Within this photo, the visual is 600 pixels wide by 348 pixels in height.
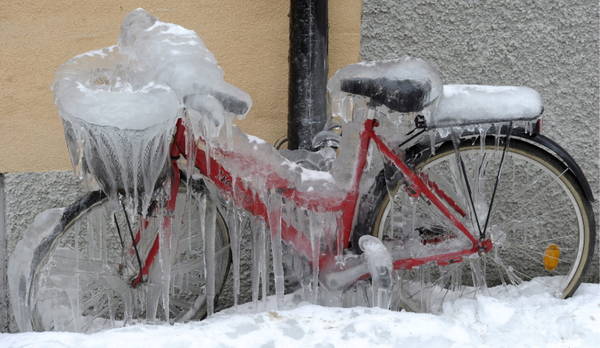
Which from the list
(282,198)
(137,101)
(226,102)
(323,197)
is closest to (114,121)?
(137,101)

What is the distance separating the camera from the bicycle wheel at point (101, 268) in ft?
9.36

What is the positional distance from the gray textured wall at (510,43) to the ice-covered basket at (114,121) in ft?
4.97

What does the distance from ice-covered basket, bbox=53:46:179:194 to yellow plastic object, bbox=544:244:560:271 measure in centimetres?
231

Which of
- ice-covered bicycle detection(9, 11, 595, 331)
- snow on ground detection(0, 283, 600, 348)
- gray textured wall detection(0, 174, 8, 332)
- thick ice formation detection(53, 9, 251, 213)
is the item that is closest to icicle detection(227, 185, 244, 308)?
ice-covered bicycle detection(9, 11, 595, 331)

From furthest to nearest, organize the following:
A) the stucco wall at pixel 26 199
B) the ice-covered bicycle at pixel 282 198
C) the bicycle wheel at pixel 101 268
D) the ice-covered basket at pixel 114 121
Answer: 1. the stucco wall at pixel 26 199
2. the bicycle wheel at pixel 101 268
3. the ice-covered bicycle at pixel 282 198
4. the ice-covered basket at pixel 114 121

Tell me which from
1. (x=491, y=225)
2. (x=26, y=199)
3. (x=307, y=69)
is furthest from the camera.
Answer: (x=26, y=199)

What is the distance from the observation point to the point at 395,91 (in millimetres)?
2729

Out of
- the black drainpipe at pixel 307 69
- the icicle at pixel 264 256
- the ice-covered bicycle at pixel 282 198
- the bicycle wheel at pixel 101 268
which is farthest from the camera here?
the black drainpipe at pixel 307 69

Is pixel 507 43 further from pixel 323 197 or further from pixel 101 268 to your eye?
pixel 101 268

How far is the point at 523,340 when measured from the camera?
2789 mm

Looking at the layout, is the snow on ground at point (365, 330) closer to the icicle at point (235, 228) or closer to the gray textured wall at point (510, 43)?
the icicle at point (235, 228)

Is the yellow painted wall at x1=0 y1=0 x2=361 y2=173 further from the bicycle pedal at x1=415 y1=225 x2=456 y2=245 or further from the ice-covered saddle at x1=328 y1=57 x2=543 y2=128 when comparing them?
the bicycle pedal at x1=415 y1=225 x2=456 y2=245

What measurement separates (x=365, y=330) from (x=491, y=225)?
100 centimetres

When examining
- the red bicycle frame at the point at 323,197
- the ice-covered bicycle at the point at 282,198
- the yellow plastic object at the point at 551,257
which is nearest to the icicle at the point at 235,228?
the ice-covered bicycle at the point at 282,198
